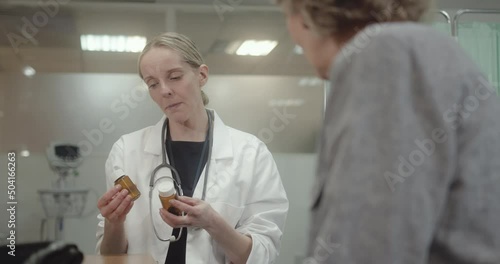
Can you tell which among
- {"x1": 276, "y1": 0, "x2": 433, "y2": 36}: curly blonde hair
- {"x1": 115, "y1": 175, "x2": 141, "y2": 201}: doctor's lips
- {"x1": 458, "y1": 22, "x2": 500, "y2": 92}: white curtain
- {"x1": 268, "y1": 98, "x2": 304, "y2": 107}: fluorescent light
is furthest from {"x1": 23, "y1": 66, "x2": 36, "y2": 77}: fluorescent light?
{"x1": 276, "y1": 0, "x2": 433, "y2": 36}: curly blonde hair

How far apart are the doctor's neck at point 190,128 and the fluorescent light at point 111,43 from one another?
4.16 feet

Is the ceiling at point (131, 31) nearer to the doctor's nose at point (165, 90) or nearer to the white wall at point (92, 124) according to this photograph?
the white wall at point (92, 124)

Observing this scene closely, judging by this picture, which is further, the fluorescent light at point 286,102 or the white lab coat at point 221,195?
the fluorescent light at point 286,102

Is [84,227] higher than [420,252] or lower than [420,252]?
lower

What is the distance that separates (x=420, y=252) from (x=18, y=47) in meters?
2.78

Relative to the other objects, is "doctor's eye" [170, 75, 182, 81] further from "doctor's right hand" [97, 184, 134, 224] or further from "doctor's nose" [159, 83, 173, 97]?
"doctor's right hand" [97, 184, 134, 224]

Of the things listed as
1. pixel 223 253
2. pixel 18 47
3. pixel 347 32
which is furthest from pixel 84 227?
pixel 347 32

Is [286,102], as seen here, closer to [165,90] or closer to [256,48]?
[256,48]

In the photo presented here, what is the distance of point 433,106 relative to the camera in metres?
0.54

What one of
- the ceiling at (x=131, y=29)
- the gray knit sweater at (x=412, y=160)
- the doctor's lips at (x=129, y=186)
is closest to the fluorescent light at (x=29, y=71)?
the ceiling at (x=131, y=29)

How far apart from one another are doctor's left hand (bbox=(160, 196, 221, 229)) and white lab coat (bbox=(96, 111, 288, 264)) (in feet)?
0.36

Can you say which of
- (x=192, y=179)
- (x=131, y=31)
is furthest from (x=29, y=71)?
(x=192, y=179)

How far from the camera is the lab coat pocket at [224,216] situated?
160cm

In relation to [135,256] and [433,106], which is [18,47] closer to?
[135,256]
